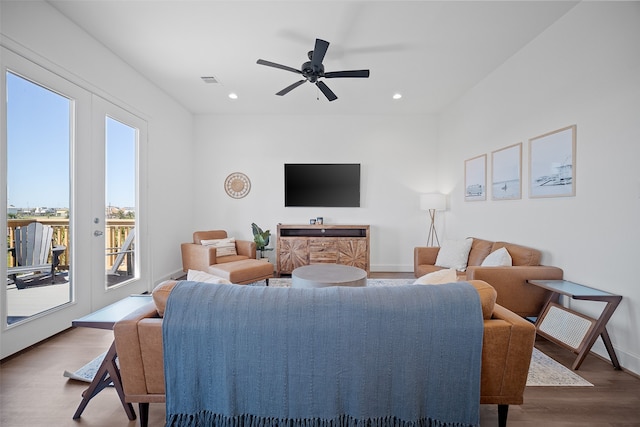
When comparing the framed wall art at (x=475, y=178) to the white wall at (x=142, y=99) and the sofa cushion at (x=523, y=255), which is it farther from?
the white wall at (x=142, y=99)

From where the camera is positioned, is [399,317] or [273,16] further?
[273,16]

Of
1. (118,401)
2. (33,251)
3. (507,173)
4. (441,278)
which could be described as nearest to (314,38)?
(441,278)

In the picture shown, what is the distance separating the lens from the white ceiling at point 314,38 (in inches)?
94.5

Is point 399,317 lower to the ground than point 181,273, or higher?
higher

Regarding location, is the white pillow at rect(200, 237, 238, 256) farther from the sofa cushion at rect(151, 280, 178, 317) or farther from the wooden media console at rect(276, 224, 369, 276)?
the sofa cushion at rect(151, 280, 178, 317)

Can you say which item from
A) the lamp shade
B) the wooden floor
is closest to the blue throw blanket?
the wooden floor

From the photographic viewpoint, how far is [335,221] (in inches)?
204

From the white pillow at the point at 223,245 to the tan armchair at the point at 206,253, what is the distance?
0.21 ft

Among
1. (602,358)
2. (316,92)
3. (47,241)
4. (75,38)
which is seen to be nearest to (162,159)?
(75,38)

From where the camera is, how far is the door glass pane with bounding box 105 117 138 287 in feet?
10.5

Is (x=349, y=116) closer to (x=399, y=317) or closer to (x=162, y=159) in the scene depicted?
(x=162, y=159)

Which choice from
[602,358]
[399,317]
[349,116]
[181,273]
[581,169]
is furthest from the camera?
[349,116]

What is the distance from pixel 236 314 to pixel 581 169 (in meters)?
3.04

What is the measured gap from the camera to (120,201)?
134 inches
